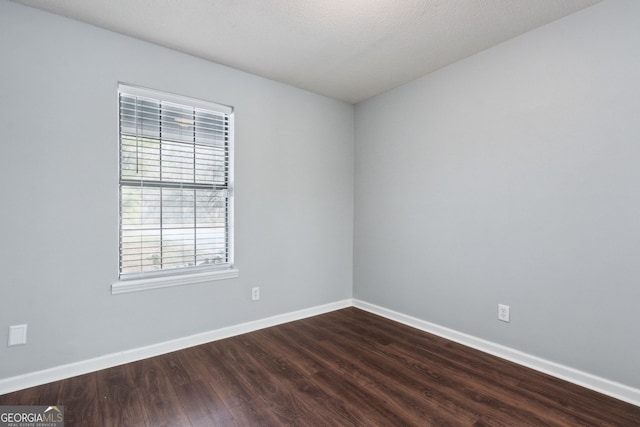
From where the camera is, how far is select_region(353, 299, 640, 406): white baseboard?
1960 mm

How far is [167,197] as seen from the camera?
8.71 ft

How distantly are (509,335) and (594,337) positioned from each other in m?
0.54

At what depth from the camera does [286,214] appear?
3355 mm

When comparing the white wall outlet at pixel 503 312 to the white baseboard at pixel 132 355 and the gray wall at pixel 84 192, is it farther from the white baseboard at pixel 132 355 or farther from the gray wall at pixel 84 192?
the gray wall at pixel 84 192

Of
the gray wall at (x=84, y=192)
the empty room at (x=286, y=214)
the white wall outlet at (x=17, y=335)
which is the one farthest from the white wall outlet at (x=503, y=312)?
the white wall outlet at (x=17, y=335)

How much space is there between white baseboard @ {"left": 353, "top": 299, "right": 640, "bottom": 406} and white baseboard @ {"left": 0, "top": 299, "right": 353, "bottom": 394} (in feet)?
4.13

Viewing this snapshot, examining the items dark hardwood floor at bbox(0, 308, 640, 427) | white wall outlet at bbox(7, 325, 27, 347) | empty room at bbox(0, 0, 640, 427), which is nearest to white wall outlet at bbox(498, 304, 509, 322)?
empty room at bbox(0, 0, 640, 427)

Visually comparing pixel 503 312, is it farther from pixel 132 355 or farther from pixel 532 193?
pixel 132 355

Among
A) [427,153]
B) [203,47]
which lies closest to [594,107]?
[427,153]

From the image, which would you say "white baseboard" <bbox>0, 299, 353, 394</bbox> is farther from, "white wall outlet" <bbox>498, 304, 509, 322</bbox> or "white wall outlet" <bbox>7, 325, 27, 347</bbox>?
"white wall outlet" <bbox>498, 304, 509, 322</bbox>

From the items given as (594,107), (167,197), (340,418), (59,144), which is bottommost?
(340,418)

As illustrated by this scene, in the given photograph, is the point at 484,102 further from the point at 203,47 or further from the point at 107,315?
the point at 107,315

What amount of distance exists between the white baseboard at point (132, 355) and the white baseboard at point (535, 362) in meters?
1.26

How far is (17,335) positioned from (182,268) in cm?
109
